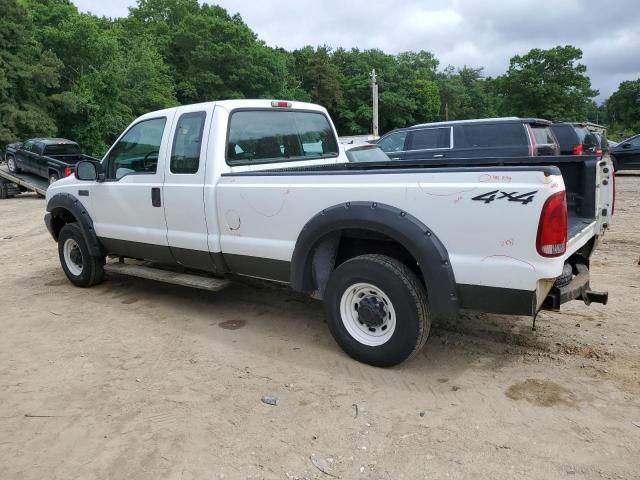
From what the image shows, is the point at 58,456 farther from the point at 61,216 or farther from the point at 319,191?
the point at 61,216

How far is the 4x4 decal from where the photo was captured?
3043 mm

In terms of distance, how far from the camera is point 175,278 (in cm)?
520

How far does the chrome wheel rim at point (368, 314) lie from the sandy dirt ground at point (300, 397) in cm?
24

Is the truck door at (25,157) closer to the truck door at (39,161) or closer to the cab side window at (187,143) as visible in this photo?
the truck door at (39,161)

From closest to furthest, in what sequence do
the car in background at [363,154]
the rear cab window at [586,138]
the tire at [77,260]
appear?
the tire at [77,260]
the car in background at [363,154]
the rear cab window at [586,138]

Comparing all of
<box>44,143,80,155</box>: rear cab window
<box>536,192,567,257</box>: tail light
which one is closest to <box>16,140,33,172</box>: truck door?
<box>44,143,80,155</box>: rear cab window

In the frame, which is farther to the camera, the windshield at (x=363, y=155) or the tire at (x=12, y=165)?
the tire at (x=12, y=165)

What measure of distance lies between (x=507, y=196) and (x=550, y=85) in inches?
2487

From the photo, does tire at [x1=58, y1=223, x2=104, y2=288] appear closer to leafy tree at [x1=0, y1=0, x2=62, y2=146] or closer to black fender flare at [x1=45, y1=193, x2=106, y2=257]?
black fender flare at [x1=45, y1=193, x2=106, y2=257]

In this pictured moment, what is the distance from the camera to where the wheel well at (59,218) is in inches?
252

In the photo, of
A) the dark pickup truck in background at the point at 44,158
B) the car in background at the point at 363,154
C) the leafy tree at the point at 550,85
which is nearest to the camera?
the car in background at the point at 363,154

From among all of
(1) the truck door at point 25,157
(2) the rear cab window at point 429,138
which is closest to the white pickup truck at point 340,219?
(2) the rear cab window at point 429,138

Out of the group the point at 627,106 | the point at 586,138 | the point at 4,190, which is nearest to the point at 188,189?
the point at 586,138

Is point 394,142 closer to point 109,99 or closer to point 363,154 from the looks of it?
point 363,154
